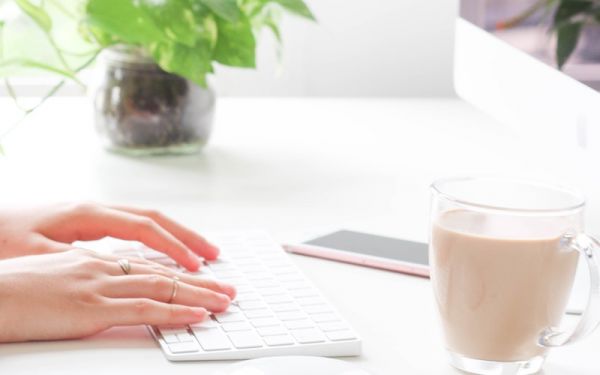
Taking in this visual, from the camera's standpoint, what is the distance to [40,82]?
199 centimetres

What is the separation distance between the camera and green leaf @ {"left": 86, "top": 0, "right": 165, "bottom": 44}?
4.24 ft

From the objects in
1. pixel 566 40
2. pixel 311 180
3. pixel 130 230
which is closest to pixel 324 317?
pixel 130 230

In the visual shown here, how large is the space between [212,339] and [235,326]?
3 centimetres

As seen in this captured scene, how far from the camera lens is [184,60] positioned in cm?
132

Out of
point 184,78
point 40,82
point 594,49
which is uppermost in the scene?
point 594,49

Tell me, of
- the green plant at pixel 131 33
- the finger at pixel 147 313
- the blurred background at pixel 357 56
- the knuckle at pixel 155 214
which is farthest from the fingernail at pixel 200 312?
the blurred background at pixel 357 56

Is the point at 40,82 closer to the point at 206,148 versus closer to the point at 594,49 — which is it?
the point at 206,148

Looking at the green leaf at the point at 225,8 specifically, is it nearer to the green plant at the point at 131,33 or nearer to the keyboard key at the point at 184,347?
the green plant at the point at 131,33

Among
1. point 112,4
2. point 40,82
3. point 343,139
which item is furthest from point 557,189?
point 40,82

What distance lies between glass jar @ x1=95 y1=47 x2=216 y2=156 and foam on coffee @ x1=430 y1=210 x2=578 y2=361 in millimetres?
672

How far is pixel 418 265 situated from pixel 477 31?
13.5 inches

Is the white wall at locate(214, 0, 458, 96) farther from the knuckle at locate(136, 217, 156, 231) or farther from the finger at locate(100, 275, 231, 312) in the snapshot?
the finger at locate(100, 275, 231, 312)

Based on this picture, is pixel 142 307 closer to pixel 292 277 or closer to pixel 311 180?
pixel 292 277

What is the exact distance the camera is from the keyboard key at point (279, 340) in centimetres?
82
